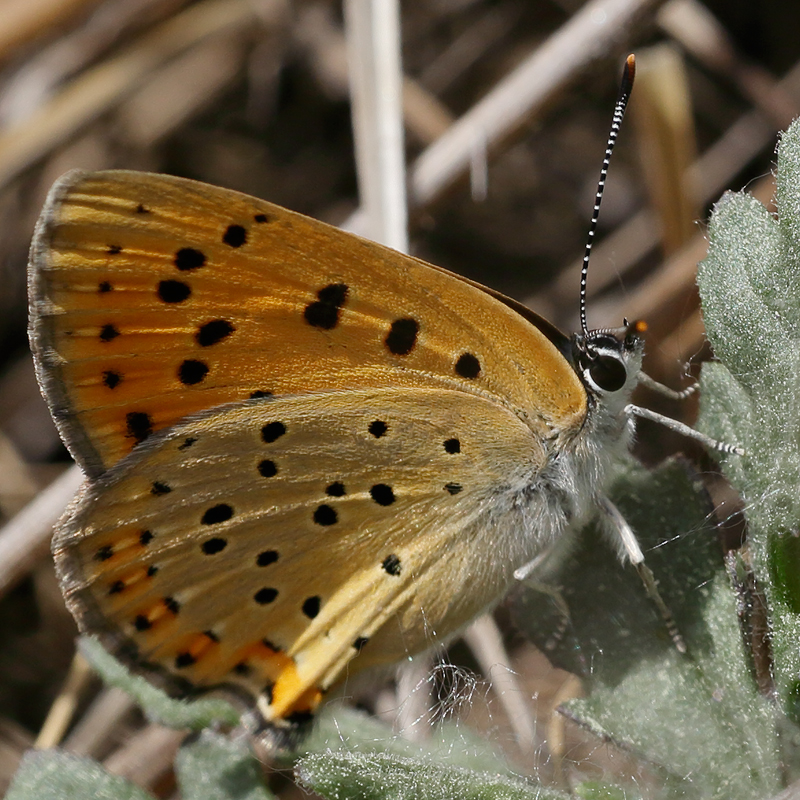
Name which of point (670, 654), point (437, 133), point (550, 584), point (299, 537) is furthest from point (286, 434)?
point (437, 133)

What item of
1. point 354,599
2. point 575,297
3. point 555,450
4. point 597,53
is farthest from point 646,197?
point 354,599

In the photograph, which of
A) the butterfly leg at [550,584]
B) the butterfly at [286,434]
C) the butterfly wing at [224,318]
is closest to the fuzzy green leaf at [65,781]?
the butterfly at [286,434]

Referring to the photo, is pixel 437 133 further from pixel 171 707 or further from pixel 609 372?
pixel 171 707

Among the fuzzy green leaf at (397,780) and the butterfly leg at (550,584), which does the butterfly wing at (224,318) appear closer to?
the butterfly leg at (550,584)

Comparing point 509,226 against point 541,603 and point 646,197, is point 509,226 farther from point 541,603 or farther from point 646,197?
point 541,603

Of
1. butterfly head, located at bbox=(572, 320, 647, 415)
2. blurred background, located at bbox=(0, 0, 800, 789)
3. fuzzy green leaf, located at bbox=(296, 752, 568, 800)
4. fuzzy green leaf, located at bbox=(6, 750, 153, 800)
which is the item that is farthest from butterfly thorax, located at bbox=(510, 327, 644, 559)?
fuzzy green leaf, located at bbox=(6, 750, 153, 800)

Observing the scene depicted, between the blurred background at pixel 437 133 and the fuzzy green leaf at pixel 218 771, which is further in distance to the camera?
the blurred background at pixel 437 133
